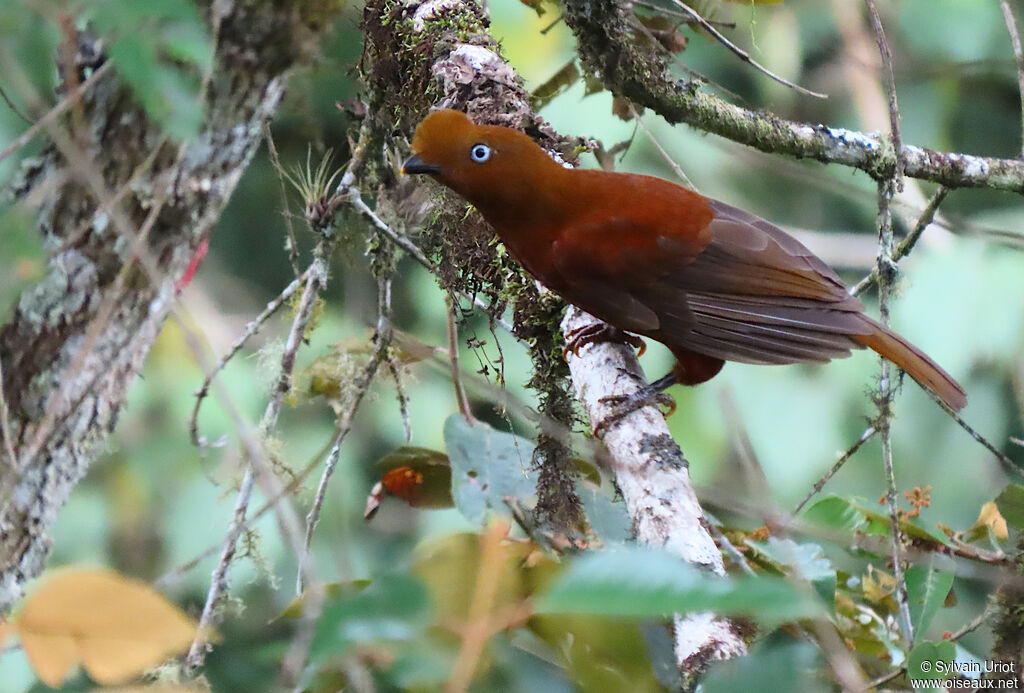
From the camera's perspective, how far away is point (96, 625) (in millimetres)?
604

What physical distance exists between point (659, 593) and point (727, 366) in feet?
17.0

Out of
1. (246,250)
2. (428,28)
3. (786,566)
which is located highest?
(246,250)

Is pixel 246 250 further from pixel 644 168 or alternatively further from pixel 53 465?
pixel 53 465

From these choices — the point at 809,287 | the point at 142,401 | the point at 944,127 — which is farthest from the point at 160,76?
the point at 944,127

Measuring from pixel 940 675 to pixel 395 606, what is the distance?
4.12 ft

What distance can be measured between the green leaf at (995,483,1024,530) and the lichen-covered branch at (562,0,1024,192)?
0.91m

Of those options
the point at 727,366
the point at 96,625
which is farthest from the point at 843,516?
the point at 727,366

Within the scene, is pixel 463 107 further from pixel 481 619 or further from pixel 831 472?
pixel 481 619

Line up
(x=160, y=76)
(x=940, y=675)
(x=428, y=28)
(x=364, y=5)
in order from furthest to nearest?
(x=364, y=5), (x=428, y=28), (x=940, y=675), (x=160, y=76)

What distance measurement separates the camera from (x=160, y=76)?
938 mm

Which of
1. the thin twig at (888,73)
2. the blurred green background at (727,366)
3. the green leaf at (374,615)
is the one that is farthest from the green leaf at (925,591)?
the green leaf at (374,615)

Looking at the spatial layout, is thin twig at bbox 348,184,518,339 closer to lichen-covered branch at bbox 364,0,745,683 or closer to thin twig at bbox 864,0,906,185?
lichen-covered branch at bbox 364,0,745,683

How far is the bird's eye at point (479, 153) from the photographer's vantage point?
223 cm

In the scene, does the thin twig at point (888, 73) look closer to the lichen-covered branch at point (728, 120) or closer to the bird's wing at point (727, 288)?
the lichen-covered branch at point (728, 120)
